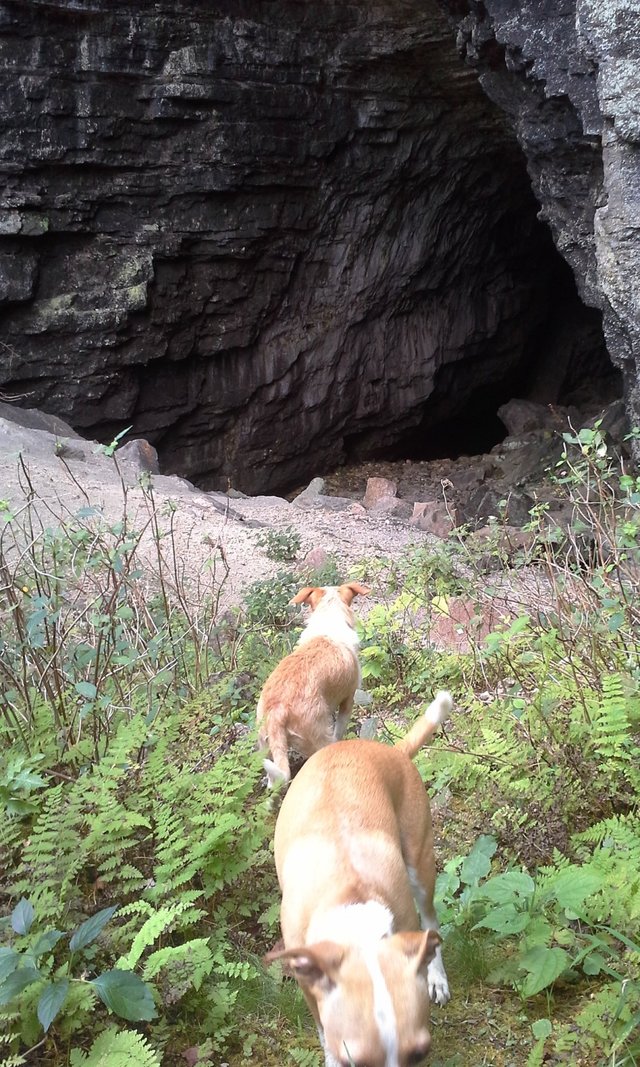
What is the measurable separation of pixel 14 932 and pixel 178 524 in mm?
5713

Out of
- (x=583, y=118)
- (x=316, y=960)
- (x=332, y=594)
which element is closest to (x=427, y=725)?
(x=316, y=960)

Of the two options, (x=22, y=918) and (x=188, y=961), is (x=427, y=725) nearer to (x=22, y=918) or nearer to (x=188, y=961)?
(x=188, y=961)

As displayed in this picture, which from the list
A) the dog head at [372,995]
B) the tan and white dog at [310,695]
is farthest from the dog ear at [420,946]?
the tan and white dog at [310,695]

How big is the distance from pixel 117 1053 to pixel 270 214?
12.7 m

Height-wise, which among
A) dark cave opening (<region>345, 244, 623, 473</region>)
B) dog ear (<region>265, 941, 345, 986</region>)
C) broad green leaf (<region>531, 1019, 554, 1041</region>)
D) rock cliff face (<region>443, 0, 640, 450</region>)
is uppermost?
rock cliff face (<region>443, 0, 640, 450</region>)

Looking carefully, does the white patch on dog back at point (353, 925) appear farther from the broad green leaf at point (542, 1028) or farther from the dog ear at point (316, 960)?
the broad green leaf at point (542, 1028)

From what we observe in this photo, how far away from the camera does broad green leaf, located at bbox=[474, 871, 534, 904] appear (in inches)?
90.8

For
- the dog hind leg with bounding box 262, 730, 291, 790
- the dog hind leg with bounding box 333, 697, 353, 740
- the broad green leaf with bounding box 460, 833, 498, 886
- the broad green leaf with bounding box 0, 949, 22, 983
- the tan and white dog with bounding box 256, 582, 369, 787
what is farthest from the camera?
the dog hind leg with bounding box 333, 697, 353, 740

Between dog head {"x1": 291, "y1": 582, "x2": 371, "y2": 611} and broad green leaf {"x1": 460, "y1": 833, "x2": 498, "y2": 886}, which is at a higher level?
broad green leaf {"x1": 460, "y1": 833, "x2": 498, "y2": 886}

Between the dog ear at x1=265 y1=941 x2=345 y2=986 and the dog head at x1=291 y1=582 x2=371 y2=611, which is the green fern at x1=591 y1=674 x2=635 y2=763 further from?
the dog head at x1=291 y1=582 x2=371 y2=611

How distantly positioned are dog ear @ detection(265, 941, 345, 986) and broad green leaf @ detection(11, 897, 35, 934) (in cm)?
88

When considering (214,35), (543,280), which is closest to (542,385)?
(543,280)

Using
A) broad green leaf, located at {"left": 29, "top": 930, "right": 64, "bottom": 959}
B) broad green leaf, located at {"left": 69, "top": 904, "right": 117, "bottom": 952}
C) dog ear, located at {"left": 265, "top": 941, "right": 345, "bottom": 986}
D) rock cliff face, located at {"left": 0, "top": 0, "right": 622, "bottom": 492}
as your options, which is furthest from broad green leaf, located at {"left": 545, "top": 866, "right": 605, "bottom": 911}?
rock cliff face, located at {"left": 0, "top": 0, "right": 622, "bottom": 492}

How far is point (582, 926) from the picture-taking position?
2398 millimetres
